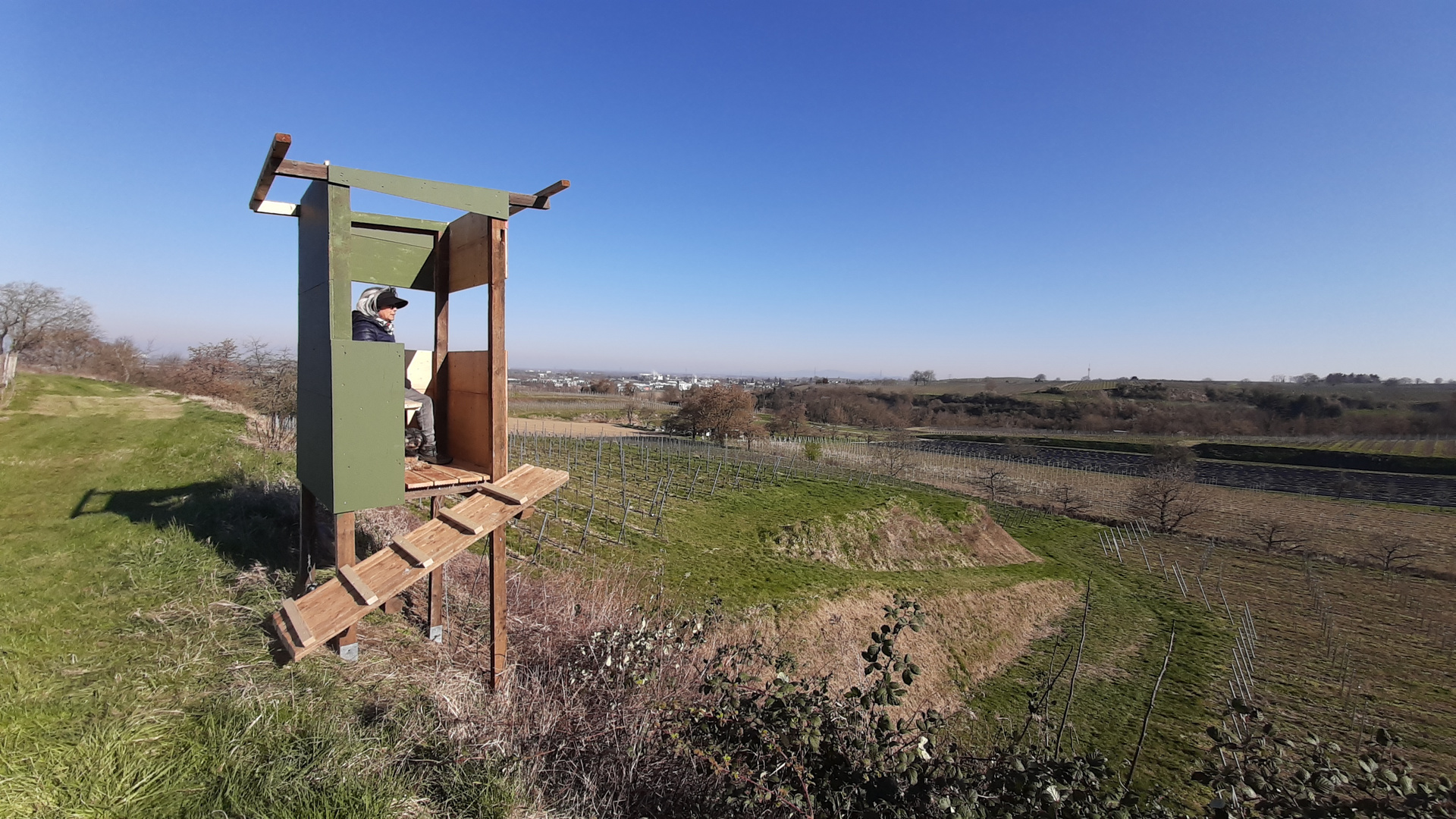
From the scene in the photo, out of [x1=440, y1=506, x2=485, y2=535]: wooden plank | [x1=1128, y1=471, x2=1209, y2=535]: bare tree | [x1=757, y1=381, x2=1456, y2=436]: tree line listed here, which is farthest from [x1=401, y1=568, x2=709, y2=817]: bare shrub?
[x1=757, y1=381, x2=1456, y2=436]: tree line

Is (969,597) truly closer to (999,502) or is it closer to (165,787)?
(165,787)

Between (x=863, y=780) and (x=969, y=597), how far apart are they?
13.5 metres

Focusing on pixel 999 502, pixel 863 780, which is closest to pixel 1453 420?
pixel 999 502

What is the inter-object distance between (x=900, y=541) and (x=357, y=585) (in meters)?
17.0

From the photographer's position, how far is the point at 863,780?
9.19ft

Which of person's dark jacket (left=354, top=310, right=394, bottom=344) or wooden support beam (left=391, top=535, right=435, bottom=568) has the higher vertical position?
person's dark jacket (left=354, top=310, right=394, bottom=344)

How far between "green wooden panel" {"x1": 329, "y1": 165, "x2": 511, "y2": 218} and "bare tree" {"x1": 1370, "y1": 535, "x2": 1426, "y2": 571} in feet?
111

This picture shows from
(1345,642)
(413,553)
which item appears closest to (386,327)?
(413,553)

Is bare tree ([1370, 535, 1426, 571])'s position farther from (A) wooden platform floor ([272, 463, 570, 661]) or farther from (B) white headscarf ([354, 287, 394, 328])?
(B) white headscarf ([354, 287, 394, 328])

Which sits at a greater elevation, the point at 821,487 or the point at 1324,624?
the point at 821,487

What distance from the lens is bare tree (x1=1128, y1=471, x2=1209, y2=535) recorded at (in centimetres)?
2920

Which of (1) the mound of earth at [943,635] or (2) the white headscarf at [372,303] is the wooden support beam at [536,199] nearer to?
(2) the white headscarf at [372,303]

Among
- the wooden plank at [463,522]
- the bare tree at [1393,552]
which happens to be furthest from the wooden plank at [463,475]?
the bare tree at [1393,552]

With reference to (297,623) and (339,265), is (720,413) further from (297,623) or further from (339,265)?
(297,623)
